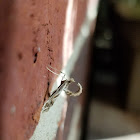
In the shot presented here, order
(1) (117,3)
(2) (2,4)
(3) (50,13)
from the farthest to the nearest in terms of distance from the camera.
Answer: (1) (117,3) → (3) (50,13) → (2) (2,4)

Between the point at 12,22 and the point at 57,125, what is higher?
the point at 12,22

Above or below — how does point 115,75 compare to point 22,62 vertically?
below

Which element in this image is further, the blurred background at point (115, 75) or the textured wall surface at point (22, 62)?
the blurred background at point (115, 75)

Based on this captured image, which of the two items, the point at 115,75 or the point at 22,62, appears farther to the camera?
the point at 115,75

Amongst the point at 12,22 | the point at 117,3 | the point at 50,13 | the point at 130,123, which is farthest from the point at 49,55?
the point at 117,3

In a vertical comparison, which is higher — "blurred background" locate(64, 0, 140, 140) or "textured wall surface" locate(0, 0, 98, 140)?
"textured wall surface" locate(0, 0, 98, 140)

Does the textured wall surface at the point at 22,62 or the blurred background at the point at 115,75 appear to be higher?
the textured wall surface at the point at 22,62

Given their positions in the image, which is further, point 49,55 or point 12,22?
point 49,55

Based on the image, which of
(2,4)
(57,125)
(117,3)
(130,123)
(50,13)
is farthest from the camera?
(117,3)

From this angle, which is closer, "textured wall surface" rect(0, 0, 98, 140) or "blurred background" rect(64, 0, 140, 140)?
"textured wall surface" rect(0, 0, 98, 140)

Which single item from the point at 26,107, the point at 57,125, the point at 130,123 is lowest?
the point at 130,123

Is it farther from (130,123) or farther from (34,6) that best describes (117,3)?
(34,6)
